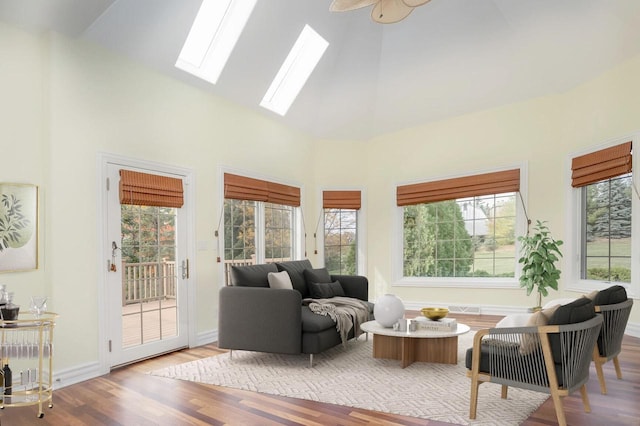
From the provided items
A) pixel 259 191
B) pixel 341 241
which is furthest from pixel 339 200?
pixel 259 191

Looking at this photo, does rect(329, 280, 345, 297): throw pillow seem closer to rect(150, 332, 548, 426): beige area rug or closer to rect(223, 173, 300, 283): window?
rect(150, 332, 548, 426): beige area rug

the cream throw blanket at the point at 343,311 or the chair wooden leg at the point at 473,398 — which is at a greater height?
the cream throw blanket at the point at 343,311

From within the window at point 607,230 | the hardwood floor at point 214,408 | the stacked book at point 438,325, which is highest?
the window at point 607,230

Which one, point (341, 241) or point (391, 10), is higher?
point (391, 10)

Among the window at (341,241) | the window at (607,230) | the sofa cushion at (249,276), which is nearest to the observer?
the sofa cushion at (249,276)

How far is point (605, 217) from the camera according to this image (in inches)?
214

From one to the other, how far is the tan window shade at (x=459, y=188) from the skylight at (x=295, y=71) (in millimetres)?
2339

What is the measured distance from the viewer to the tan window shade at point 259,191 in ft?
18.3

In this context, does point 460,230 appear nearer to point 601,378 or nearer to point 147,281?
point 601,378

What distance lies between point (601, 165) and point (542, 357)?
3609mm

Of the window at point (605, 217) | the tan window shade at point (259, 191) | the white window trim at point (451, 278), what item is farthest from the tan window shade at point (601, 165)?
the tan window shade at point (259, 191)

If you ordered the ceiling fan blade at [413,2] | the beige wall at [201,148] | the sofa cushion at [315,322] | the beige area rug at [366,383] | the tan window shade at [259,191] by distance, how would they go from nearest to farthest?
1. the beige area rug at [366,383]
2. the ceiling fan blade at [413,2]
3. the beige wall at [201,148]
4. the sofa cushion at [315,322]
5. the tan window shade at [259,191]

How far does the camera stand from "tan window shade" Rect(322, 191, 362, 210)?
750cm

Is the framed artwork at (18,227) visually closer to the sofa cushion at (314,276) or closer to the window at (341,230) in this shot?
the sofa cushion at (314,276)
